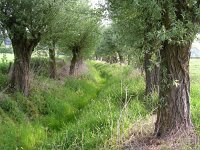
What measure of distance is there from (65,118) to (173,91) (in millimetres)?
8459

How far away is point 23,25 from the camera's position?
1705 centimetres

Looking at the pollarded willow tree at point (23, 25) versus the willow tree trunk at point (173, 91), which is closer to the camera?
the willow tree trunk at point (173, 91)

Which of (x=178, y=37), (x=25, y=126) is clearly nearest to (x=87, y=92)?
(x=25, y=126)

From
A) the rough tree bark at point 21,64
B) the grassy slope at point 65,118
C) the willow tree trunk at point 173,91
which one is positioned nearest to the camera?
the willow tree trunk at point 173,91

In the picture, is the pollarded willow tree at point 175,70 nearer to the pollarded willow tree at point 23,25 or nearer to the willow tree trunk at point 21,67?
A: the pollarded willow tree at point 23,25

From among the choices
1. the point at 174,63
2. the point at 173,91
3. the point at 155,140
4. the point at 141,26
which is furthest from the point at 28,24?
the point at 155,140

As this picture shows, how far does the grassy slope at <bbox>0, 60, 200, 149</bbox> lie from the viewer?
1116 cm

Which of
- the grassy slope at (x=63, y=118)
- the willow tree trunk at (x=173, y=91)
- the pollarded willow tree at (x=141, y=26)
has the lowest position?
the grassy slope at (x=63, y=118)

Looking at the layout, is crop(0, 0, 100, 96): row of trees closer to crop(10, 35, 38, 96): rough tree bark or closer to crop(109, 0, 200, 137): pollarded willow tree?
crop(10, 35, 38, 96): rough tree bark

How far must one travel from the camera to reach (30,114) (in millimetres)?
16812

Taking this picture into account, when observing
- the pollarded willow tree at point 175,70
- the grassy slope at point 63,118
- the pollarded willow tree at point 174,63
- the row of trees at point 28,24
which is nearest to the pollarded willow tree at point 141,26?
the pollarded willow tree at point 174,63

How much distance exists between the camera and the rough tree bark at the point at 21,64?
18328 mm

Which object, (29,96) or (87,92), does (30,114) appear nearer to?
(29,96)

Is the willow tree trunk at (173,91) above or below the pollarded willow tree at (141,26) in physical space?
below
